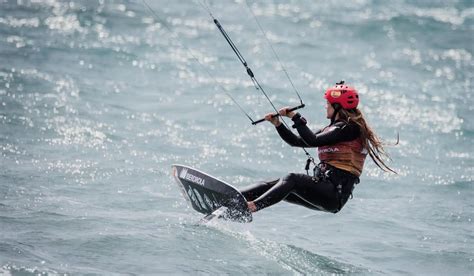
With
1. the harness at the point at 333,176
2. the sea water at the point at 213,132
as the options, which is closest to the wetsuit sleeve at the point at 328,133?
the harness at the point at 333,176

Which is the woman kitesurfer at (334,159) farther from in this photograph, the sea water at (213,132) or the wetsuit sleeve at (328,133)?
the sea water at (213,132)

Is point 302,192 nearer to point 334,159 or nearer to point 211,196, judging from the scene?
point 334,159

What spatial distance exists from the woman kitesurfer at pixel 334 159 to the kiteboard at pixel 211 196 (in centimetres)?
15

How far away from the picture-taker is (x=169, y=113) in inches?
652

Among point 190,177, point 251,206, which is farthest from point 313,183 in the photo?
point 190,177

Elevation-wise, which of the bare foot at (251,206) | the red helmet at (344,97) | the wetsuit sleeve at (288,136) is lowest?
the bare foot at (251,206)

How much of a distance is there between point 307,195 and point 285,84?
39.5 ft

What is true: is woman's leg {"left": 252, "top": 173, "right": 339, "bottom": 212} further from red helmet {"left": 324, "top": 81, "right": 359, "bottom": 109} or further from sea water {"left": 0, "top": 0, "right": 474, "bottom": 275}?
red helmet {"left": 324, "top": 81, "right": 359, "bottom": 109}

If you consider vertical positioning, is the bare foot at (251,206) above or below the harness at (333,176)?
below

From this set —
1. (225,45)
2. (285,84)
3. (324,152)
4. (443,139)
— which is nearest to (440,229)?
(324,152)

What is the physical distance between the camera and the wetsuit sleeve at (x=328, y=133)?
8.03m

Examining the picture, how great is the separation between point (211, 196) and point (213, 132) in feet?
22.7

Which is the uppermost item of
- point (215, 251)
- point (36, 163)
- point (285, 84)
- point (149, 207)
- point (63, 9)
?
point (215, 251)

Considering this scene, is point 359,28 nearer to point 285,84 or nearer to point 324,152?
point 285,84
